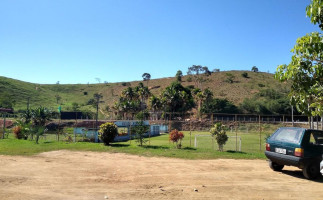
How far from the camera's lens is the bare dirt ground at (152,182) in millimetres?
6598

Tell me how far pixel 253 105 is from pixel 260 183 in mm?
68316

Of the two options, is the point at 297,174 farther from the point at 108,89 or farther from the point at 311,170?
the point at 108,89

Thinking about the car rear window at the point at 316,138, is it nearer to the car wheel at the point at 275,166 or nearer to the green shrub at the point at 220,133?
the car wheel at the point at 275,166

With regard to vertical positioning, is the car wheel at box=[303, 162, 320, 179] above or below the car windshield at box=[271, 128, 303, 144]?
below

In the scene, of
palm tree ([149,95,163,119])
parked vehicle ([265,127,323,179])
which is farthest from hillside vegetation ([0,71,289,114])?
parked vehicle ([265,127,323,179])

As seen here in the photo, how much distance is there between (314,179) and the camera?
860 cm

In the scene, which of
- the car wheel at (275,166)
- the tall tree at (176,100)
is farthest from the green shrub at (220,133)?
the tall tree at (176,100)

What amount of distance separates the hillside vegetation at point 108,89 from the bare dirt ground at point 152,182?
74.2 meters

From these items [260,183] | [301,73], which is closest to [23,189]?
[260,183]

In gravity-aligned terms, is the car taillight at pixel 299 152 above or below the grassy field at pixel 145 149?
above

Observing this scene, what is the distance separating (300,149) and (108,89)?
119049mm

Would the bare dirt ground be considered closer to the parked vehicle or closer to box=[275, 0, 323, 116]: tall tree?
the parked vehicle

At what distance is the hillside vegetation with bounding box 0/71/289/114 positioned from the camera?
91044 mm

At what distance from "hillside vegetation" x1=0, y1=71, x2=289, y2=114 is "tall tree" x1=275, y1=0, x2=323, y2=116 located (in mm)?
77623
